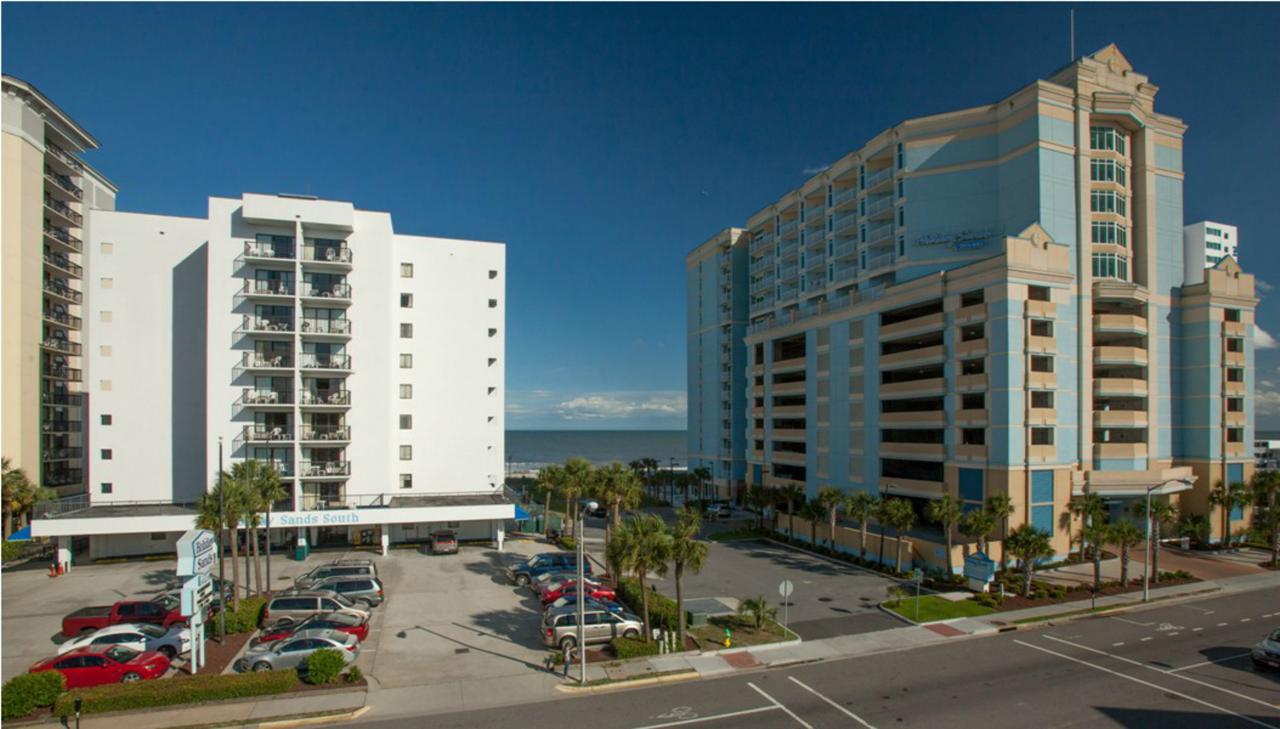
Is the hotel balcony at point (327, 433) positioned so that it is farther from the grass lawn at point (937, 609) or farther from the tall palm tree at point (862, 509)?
the grass lawn at point (937, 609)

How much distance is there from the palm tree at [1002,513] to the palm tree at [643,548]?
86.0 feet

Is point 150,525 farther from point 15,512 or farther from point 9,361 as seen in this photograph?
point 9,361

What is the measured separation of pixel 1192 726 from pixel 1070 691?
361 cm

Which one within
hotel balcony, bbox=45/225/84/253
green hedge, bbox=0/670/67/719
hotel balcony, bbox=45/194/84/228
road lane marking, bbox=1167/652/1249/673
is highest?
hotel balcony, bbox=45/194/84/228

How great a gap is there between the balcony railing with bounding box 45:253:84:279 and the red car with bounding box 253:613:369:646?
54.9m

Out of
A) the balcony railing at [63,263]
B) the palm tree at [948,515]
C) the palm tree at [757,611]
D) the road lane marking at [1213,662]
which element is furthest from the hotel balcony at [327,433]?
the road lane marking at [1213,662]

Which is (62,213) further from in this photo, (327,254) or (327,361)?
(327,361)

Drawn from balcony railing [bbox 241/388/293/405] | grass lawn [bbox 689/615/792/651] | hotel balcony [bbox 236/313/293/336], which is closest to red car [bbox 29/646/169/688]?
grass lawn [bbox 689/615/792/651]

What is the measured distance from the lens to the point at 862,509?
46.7 metres

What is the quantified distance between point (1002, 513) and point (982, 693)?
2170 centimetres

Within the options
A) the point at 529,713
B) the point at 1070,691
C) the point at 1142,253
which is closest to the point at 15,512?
the point at 529,713

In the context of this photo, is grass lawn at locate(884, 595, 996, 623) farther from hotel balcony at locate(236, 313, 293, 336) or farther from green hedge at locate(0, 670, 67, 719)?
hotel balcony at locate(236, 313, 293, 336)

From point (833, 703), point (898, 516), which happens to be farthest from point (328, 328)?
point (833, 703)

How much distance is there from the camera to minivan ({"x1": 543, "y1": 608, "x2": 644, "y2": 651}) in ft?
95.2
